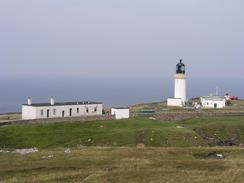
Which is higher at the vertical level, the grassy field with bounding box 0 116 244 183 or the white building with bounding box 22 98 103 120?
the white building with bounding box 22 98 103 120

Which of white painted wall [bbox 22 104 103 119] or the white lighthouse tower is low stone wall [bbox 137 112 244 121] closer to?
white painted wall [bbox 22 104 103 119]

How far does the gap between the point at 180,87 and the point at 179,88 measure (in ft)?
1.00

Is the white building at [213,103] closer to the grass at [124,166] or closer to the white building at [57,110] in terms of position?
the white building at [57,110]

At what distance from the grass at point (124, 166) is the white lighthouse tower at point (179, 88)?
54.4 m

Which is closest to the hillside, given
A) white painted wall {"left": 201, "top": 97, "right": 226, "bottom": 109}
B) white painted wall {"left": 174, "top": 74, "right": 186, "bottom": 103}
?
white painted wall {"left": 201, "top": 97, "right": 226, "bottom": 109}

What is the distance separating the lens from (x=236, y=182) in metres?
29.5

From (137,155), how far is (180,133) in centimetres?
1979

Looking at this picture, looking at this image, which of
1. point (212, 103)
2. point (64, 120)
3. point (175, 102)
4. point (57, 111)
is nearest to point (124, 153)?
point (64, 120)

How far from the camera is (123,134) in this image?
188ft

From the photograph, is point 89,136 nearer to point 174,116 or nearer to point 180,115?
point 174,116

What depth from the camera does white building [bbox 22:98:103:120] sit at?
72.6 metres

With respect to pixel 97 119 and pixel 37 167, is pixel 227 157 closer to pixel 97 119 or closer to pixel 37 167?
pixel 37 167

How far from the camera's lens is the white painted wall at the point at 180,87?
101m

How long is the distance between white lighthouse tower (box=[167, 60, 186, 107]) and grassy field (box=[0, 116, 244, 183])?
26481 mm
